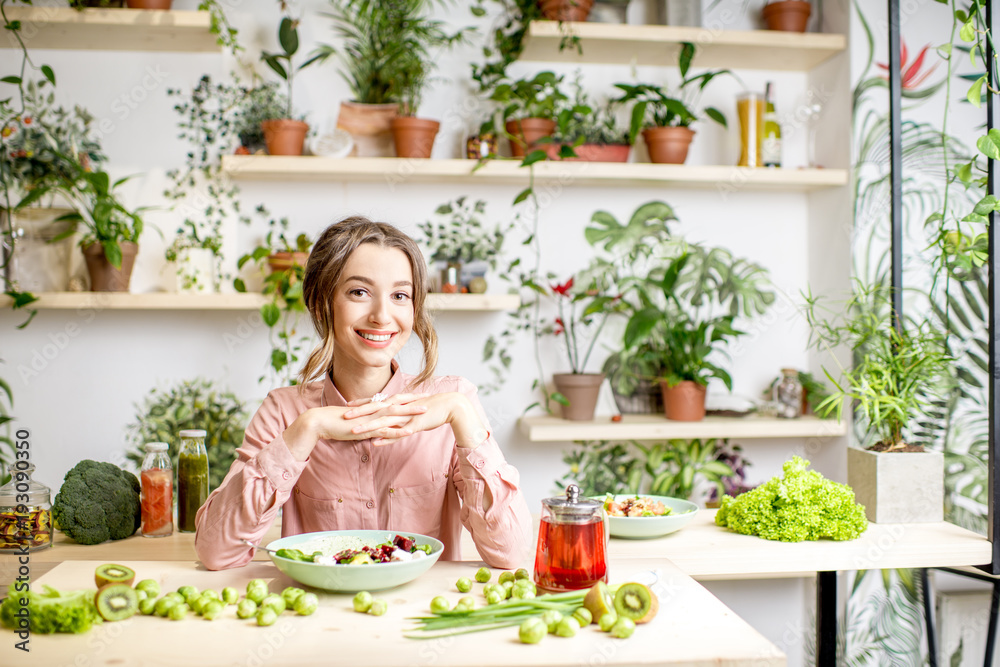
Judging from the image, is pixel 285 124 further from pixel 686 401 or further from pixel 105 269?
pixel 686 401

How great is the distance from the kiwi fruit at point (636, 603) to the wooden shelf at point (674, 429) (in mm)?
1502

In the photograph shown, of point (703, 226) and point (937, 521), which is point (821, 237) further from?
point (937, 521)

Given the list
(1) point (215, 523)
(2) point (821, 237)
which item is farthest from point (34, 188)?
(2) point (821, 237)

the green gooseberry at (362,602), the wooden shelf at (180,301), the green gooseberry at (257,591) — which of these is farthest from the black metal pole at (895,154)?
the green gooseberry at (257,591)

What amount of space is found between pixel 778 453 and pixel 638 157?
1.25 meters

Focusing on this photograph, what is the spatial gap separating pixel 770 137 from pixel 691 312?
2.25ft

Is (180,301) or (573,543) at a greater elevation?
(180,301)

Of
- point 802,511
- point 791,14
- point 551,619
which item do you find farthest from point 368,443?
point 791,14

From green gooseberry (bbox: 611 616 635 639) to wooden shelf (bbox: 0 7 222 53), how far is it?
2.25 metres

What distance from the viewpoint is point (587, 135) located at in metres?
2.80

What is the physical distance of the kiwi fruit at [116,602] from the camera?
3.53 feet

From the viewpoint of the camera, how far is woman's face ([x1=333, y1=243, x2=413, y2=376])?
1433 millimetres

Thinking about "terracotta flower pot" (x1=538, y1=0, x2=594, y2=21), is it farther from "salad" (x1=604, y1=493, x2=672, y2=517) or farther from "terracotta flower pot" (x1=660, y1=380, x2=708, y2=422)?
"salad" (x1=604, y1=493, x2=672, y2=517)

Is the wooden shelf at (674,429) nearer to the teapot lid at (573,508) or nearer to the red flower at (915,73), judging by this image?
the red flower at (915,73)
